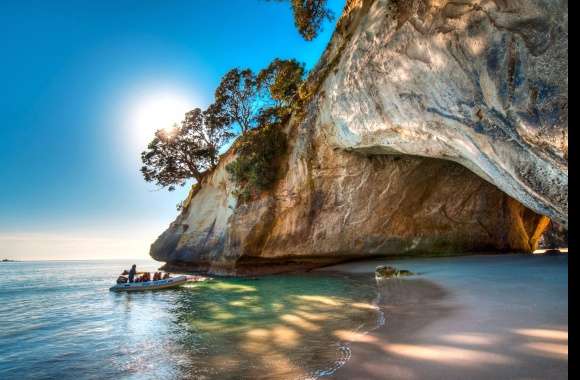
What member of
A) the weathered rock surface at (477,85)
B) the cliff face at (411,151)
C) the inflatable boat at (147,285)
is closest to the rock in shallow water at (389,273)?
the cliff face at (411,151)

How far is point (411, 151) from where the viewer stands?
1232 cm

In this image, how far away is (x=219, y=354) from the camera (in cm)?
645

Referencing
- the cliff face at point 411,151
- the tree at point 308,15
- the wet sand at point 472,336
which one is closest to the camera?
the wet sand at point 472,336

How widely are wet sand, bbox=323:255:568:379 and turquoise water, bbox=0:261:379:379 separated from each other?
0.64m

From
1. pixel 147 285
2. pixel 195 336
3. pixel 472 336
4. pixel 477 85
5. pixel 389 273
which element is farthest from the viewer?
pixel 147 285

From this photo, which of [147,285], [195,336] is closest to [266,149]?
[147,285]

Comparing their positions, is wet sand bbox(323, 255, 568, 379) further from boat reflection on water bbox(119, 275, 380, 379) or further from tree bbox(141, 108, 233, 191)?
tree bbox(141, 108, 233, 191)

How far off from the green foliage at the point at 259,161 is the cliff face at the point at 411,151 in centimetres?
75

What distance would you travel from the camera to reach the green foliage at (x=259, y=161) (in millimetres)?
20672

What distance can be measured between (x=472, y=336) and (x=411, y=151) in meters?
7.94

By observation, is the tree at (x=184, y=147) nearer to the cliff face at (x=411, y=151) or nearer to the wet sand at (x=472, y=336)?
the cliff face at (x=411, y=151)

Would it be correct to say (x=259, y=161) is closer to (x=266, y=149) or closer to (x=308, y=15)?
(x=266, y=149)

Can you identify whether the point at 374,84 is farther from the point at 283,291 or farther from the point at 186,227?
the point at 186,227

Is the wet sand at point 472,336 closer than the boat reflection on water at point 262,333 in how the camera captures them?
Yes
